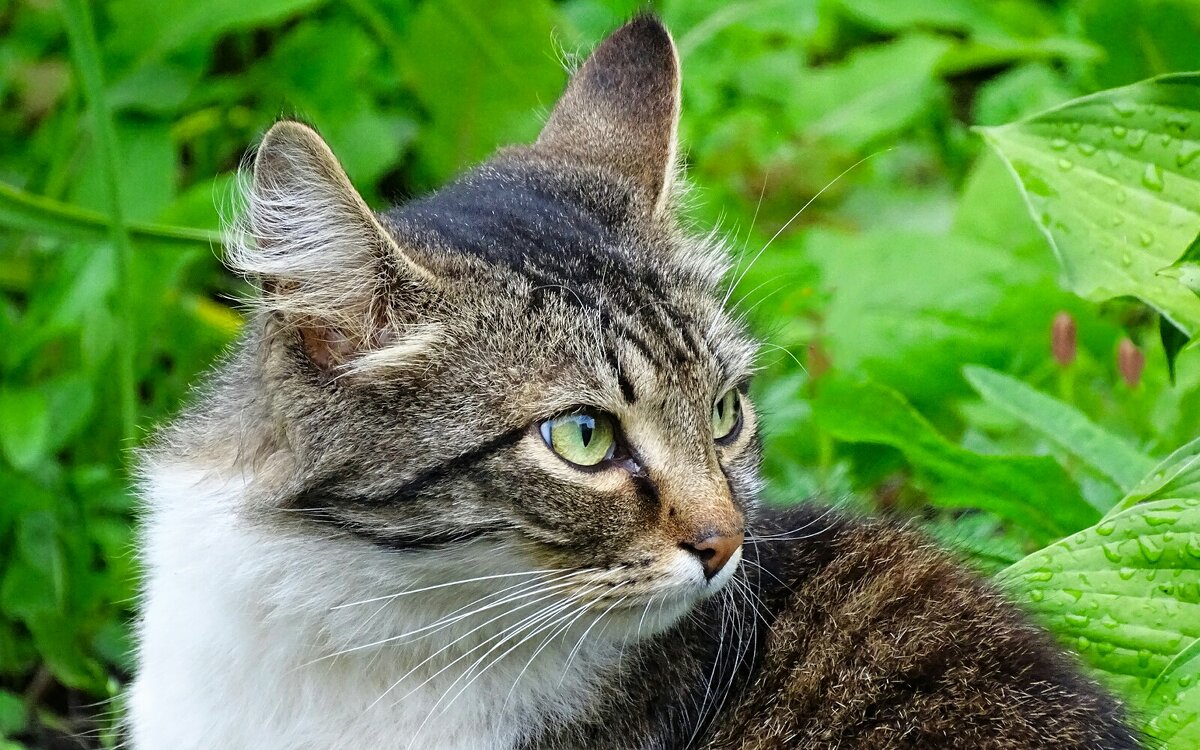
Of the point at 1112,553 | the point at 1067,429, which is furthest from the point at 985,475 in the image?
the point at 1112,553

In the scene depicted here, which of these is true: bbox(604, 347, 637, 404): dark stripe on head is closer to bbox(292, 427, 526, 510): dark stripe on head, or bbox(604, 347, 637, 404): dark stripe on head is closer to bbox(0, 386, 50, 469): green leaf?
bbox(292, 427, 526, 510): dark stripe on head

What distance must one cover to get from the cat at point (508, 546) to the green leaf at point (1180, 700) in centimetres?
7

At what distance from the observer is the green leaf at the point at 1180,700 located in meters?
A: 2.28

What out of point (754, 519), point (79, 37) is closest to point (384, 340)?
point (754, 519)

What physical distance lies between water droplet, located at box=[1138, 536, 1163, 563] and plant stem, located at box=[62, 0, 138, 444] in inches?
97.6

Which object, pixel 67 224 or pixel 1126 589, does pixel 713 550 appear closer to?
pixel 1126 589

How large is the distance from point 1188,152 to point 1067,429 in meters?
0.72

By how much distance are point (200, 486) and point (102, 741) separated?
1049 mm

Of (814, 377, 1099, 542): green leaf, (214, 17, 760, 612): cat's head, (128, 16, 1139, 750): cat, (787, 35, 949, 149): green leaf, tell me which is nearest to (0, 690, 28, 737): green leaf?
(128, 16, 1139, 750): cat

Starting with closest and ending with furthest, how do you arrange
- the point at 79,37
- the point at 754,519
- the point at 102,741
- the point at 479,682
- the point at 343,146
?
the point at 479,682
the point at 754,519
the point at 102,741
the point at 79,37
the point at 343,146

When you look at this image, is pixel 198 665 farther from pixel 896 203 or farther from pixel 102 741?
pixel 896 203

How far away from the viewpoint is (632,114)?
310 centimetres

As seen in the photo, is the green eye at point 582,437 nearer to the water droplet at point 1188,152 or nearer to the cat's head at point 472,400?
the cat's head at point 472,400

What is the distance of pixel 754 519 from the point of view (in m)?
2.77
